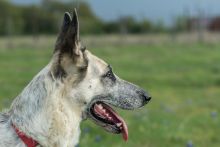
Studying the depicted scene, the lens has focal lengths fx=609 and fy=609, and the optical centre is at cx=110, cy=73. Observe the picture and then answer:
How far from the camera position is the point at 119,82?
5961mm

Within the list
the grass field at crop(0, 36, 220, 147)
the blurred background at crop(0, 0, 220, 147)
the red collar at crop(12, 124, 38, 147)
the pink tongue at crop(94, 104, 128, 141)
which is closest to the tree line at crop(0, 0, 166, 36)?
the blurred background at crop(0, 0, 220, 147)

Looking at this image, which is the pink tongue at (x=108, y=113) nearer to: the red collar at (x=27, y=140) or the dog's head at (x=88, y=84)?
the dog's head at (x=88, y=84)

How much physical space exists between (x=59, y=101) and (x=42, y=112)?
0.63 feet

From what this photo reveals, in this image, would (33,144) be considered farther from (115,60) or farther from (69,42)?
(115,60)

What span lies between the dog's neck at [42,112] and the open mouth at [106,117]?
478mm

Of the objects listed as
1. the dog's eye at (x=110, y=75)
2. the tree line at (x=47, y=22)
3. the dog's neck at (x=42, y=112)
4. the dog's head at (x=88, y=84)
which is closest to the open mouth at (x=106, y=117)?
the dog's head at (x=88, y=84)

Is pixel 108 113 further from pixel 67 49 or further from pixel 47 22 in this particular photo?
pixel 47 22

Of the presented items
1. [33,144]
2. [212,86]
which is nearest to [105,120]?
[33,144]

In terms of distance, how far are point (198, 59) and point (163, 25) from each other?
29.7 metres

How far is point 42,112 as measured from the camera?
17.0 feet

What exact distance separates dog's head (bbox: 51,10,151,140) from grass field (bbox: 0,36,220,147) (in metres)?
2.59

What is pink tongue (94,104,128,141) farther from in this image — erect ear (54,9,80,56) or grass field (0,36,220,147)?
grass field (0,36,220,147)

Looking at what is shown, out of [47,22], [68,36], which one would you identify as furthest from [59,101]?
[47,22]

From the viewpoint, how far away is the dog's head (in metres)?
5.24
